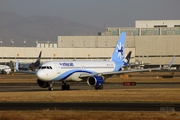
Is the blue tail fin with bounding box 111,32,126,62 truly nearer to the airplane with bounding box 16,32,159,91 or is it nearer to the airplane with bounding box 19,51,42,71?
the airplane with bounding box 16,32,159,91

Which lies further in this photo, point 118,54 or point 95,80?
point 118,54

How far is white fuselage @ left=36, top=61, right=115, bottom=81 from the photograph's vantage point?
70438 millimetres

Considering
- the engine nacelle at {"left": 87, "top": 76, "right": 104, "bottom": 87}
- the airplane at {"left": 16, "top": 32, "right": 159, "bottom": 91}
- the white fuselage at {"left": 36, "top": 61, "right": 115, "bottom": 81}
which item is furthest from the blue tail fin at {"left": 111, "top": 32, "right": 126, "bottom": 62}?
the engine nacelle at {"left": 87, "top": 76, "right": 104, "bottom": 87}

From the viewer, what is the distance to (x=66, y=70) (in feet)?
238

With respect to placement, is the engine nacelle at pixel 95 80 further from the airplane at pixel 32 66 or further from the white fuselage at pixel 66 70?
the airplane at pixel 32 66

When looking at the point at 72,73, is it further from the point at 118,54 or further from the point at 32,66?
the point at 32,66

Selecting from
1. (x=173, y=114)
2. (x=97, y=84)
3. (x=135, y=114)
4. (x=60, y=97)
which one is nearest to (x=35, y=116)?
(x=135, y=114)

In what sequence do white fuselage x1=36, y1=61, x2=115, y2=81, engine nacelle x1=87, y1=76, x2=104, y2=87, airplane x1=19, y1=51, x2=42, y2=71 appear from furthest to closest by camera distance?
airplane x1=19, y1=51, x2=42, y2=71 < engine nacelle x1=87, y1=76, x2=104, y2=87 < white fuselage x1=36, y1=61, x2=115, y2=81

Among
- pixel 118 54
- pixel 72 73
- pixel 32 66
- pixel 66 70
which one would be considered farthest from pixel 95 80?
pixel 32 66

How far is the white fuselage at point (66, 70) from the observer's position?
231 ft

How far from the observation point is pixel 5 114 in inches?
1513

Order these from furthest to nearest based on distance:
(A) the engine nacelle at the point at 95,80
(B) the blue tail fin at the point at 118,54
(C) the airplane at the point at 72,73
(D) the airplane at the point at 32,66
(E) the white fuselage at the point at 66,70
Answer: (D) the airplane at the point at 32,66
(B) the blue tail fin at the point at 118,54
(A) the engine nacelle at the point at 95,80
(C) the airplane at the point at 72,73
(E) the white fuselage at the point at 66,70

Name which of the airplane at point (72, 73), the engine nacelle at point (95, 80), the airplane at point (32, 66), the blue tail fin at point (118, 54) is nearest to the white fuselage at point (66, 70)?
the airplane at point (72, 73)

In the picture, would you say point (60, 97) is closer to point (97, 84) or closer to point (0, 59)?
point (97, 84)
